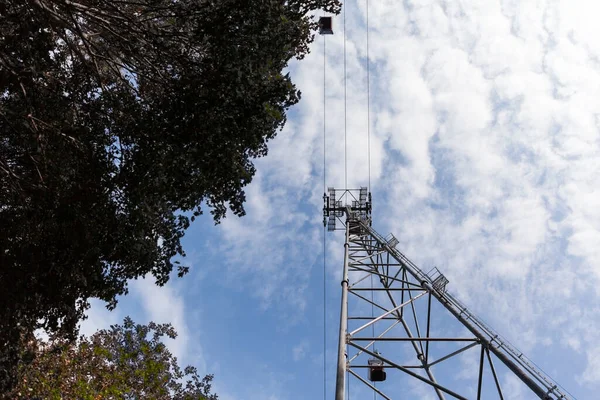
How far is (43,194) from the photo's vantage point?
9.55 metres

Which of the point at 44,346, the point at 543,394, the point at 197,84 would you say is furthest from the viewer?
the point at 44,346

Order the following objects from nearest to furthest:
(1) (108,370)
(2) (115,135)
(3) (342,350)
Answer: (3) (342,350) → (2) (115,135) → (1) (108,370)

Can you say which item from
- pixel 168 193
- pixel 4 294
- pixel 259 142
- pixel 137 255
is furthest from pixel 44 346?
pixel 259 142

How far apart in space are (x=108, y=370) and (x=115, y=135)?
31.6ft

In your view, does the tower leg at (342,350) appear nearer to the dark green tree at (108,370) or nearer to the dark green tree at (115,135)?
the dark green tree at (115,135)

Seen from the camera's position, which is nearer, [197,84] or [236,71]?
[236,71]

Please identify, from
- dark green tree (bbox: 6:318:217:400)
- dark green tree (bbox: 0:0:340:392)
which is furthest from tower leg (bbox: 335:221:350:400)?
dark green tree (bbox: 6:318:217:400)

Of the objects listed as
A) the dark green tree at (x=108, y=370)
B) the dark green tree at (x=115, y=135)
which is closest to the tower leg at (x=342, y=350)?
the dark green tree at (x=115, y=135)

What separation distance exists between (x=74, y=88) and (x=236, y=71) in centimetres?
372

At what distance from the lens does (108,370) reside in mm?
16609

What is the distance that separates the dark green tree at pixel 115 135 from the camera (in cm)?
939

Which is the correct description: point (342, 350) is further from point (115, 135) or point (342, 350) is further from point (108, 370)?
point (108, 370)

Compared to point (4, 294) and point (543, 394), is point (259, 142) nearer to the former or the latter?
point (4, 294)

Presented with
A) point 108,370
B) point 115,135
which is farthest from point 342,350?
point 108,370
